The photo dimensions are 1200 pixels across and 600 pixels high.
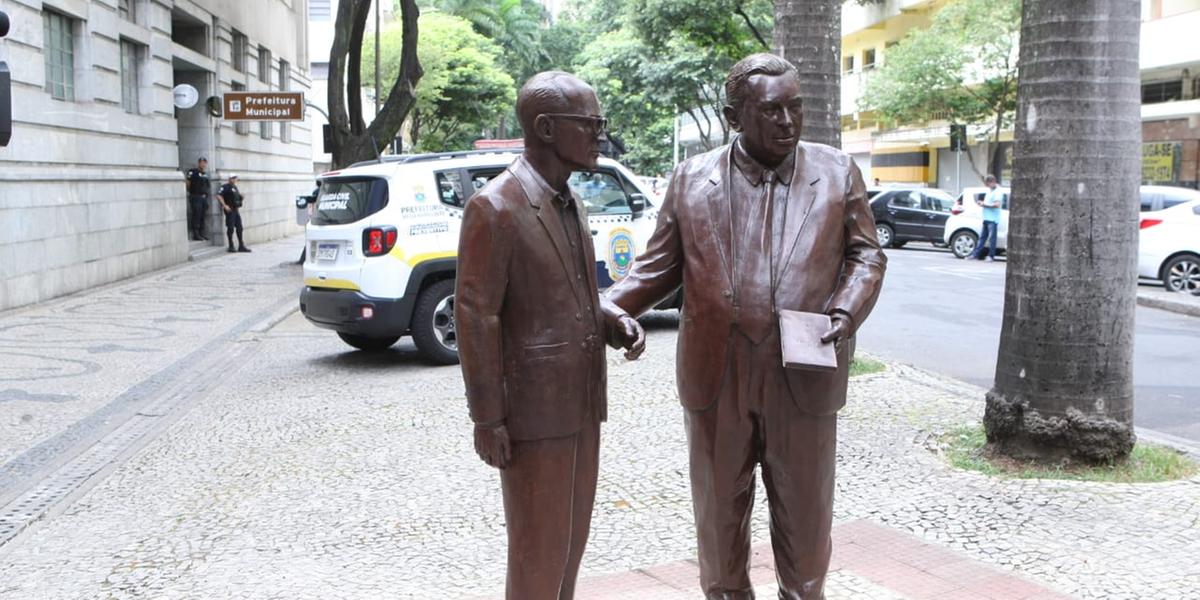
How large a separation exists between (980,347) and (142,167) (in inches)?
564

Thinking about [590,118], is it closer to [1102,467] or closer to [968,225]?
[1102,467]

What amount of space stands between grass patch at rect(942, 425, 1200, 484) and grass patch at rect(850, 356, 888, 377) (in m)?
2.58

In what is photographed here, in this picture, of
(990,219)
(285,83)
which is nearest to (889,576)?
(990,219)

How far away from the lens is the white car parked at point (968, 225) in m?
23.4

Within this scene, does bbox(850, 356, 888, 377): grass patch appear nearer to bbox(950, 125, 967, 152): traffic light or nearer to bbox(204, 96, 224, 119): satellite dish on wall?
bbox(204, 96, 224, 119): satellite dish on wall

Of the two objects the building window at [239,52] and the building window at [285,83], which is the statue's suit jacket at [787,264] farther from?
the building window at [285,83]

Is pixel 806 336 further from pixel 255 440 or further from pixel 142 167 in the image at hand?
pixel 142 167

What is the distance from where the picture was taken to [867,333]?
1235 cm

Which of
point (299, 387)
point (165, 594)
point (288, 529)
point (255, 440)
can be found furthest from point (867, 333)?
point (165, 594)

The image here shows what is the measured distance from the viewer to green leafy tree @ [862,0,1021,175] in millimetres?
29422

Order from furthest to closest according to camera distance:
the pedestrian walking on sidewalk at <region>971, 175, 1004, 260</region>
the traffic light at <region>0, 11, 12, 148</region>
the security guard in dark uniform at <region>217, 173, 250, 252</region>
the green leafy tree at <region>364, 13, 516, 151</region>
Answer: the green leafy tree at <region>364, 13, 516, 151</region> < the security guard in dark uniform at <region>217, 173, 250, 252</region> < the pedestrian walking on sidewalk at <region>971, 175, 1004, 260</region> < the traffic light at <region>0, 11, 12, 148</region>

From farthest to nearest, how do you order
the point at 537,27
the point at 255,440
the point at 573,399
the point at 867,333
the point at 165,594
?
the point at 537,27 < the point at 867,333 < the point at 255,440 < the point at 165,594 < the point at 573,399

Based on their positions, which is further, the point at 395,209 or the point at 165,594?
the point at 395,209

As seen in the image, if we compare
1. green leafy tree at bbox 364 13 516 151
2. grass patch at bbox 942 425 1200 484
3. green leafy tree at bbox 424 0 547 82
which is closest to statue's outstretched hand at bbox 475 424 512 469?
grass patch at bbox 942 425 1200 484
